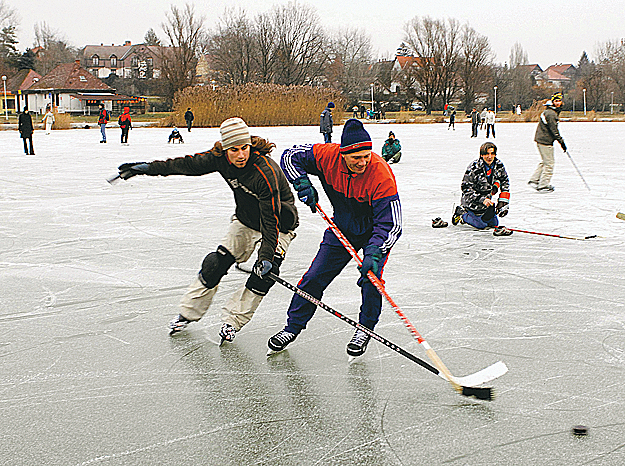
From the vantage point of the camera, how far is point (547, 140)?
35.5 feet

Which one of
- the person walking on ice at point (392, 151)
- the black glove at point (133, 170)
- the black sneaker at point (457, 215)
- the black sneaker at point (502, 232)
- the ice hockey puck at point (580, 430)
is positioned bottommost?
the ice hockey puck at point (580, 430)

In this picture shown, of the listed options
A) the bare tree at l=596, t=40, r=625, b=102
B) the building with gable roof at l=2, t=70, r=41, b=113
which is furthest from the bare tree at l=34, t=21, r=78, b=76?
the bare tree at l=596, t=40, r=625, b=102

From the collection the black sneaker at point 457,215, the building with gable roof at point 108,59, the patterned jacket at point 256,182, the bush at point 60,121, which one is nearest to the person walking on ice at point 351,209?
the patterned jacket at point 256,182

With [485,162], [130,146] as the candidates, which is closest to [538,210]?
[485,162]

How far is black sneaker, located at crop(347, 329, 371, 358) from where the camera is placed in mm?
3742

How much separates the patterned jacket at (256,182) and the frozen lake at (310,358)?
0.71 m

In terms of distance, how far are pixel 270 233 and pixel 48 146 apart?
20.2 m

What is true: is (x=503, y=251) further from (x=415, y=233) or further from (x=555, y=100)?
(x=555, y=100)

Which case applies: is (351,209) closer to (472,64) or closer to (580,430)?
(580,430)

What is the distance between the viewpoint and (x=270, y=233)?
148 inches

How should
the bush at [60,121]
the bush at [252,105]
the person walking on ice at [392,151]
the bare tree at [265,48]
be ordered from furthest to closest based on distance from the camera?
the bare tree at [265,48], the bush at [252,105], the bush at [60,121], the person walking on ice at [392,151]

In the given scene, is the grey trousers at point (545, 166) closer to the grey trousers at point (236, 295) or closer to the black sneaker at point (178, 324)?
the grey trousers at point (236, 295)

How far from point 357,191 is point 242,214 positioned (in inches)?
31.6

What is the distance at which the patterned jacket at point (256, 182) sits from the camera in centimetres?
372
